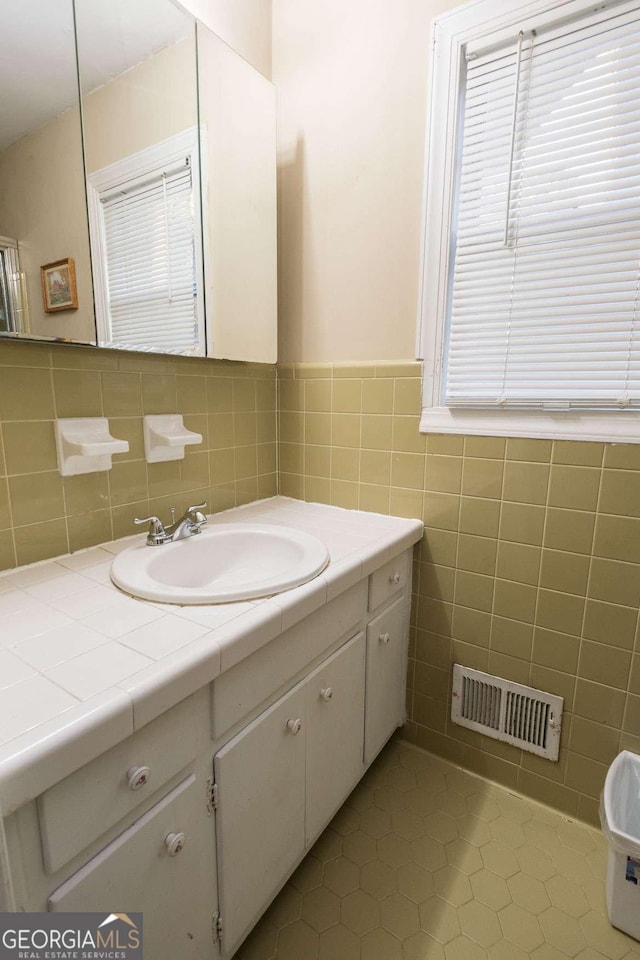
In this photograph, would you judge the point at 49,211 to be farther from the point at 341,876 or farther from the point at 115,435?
the point at 341,876

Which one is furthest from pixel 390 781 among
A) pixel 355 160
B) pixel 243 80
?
pixel 243 80

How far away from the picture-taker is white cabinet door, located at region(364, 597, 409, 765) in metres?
1.31

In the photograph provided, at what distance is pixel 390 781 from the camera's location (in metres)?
1.45

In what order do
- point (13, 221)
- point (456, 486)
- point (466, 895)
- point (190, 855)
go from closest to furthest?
point (190, 855), point (13, 221), point (466, 895), point (456, 486)

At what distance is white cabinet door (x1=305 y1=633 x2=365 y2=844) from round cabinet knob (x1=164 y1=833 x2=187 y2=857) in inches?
14.3

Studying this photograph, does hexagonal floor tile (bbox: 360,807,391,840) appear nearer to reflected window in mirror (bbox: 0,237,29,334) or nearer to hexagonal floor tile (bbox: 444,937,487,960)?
hexagonal floor tile (bbox: 444,937,487,960)

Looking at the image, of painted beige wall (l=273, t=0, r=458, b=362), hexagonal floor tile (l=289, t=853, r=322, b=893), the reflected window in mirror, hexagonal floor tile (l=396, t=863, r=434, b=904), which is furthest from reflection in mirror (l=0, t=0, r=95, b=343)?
hexagonal floor tile (l=396, t=863, r=434, b=904)

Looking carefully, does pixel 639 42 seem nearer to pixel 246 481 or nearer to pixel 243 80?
pixel 243 80

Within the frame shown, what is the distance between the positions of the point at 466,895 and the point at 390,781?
1.20ft

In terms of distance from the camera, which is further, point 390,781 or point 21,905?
point 390,781

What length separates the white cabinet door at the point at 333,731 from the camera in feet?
3.50

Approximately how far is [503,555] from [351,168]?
126cm

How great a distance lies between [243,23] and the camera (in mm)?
1400

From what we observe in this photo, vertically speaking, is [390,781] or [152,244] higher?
[152,244]
